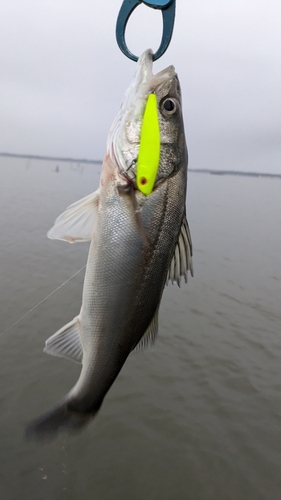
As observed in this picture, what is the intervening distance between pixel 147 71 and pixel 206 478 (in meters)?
5.00

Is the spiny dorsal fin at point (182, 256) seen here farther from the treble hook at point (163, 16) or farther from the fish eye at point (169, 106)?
the treble hook at point (163, 16)

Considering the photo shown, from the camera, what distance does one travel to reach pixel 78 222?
7.58 ft

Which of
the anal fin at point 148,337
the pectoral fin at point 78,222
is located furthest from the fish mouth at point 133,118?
the anal fin at point 148,337

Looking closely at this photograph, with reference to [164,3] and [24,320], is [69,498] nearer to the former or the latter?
[24,320]

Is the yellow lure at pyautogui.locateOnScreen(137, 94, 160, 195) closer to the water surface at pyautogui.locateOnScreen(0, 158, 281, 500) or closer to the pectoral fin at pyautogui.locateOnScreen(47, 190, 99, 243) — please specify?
the pectoral fin at pyautogui.locateOnScreen(47, 190, 99, 243)

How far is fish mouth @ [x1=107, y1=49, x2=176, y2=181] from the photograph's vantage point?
2.14 meters

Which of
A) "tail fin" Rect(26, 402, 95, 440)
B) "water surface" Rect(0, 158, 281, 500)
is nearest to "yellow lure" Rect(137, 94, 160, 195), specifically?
"tail fin" Rect(26, 402, 95, 440)

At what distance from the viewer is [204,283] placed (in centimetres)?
1101

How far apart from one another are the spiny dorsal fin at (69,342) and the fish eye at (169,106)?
1549 millimetres

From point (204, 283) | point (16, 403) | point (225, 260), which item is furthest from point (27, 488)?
point (225, 260)

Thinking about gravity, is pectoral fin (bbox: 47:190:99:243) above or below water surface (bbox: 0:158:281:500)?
above

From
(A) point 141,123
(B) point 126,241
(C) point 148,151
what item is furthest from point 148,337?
(A) point 141,123

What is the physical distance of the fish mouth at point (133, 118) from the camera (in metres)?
2.14

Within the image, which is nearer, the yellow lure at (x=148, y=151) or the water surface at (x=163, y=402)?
the yellow lure at (x=148, y=151)
